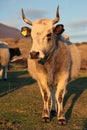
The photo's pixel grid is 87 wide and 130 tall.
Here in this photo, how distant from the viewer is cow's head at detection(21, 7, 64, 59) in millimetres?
9363

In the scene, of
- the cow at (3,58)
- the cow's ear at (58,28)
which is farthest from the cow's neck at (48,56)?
the cow at (3,58)

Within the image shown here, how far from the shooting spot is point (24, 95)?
15.9 meters

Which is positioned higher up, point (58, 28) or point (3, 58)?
point (58, 28)

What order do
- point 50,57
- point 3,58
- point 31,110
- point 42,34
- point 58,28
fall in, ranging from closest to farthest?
point 42,34
point 58,28
point 50,57
point 31,110
point 3,58

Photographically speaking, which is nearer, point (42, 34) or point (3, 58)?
point (42, 34)

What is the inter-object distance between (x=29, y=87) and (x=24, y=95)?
3.09 metres

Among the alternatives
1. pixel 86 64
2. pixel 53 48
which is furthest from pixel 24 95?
pixel 86 64

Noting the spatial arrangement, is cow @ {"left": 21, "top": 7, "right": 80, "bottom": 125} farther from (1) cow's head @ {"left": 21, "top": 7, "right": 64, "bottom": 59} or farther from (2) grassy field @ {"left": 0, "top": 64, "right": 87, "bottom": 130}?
(2) grassy field @ {"left": 0, "top": 64, "right": 87, "bottom": 130}

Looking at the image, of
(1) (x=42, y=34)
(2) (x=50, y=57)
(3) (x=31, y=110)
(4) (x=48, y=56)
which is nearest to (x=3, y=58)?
(3) (x=31, y=110)

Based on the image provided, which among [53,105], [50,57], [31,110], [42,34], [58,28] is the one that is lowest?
[31,110]

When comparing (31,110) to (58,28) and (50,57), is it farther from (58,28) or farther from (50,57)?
(58,28)

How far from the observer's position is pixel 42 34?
969cm

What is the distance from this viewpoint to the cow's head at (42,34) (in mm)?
9363

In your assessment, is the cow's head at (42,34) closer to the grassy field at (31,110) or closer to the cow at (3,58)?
the grassy field at (31,110)
